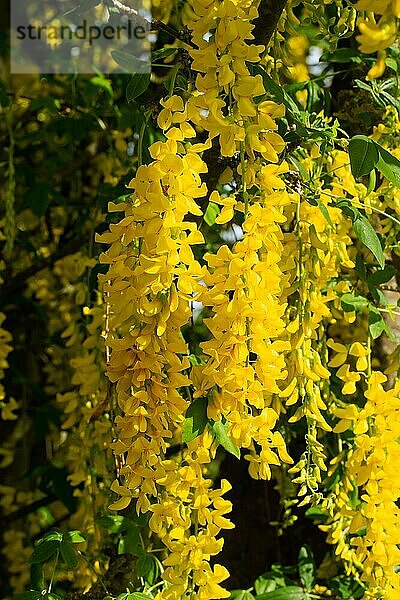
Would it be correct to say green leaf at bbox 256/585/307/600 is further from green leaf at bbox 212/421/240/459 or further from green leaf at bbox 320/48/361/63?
green leaf at bbox 320/48/361/63

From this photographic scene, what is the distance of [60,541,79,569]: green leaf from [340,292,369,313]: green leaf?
0.50 metres

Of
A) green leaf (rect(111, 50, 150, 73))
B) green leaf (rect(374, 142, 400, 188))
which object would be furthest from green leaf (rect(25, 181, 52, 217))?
green leaf (rect(374, 142, 400, 188))

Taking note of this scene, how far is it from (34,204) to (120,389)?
3.76ft

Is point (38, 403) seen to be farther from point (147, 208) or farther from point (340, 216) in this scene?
point (147, 208)

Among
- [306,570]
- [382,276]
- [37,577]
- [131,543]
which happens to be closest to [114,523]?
A: [131,543]

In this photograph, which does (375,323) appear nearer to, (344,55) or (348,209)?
(348,209)

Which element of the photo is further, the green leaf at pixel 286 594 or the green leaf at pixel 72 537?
the green leaf at pixel 286 594

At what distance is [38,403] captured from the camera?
2535mm

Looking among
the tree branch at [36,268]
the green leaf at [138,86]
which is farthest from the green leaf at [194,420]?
the tree branch at [36,268]

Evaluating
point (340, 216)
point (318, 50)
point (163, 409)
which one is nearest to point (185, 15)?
point (318, 50)

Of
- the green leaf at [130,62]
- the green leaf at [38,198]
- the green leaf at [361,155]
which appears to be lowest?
the green leaf at [38,198]

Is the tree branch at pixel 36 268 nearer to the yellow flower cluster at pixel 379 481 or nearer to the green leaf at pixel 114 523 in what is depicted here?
the green leaf at pixel 114 523

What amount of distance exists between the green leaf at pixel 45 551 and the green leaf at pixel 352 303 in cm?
51

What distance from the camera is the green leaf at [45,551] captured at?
1157 mm
